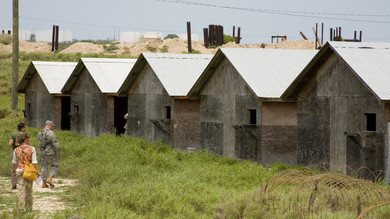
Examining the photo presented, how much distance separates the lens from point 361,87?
14969mm

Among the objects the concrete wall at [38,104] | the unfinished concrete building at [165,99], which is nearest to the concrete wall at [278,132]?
the unfinished concrete building at [165,99]

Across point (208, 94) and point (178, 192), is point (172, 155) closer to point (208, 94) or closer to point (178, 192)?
point (208, 94)

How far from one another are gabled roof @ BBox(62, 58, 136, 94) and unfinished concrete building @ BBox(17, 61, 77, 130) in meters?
1.30

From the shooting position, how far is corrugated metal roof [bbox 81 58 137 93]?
1057 inches

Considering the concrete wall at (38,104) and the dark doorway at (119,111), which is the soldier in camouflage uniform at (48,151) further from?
the concrete wall at (38,104)

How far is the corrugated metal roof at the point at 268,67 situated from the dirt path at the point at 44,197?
5.88m

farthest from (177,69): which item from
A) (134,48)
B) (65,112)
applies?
(134,48)

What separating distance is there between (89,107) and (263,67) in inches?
412

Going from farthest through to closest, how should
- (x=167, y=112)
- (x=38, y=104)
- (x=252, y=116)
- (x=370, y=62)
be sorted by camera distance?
(x=38, y=104)
(x=167, y=112)
(x=252, y=116)
(x=370, y=62)

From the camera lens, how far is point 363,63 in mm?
15242

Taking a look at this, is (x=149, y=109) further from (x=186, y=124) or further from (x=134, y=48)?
(x=134, y=48)

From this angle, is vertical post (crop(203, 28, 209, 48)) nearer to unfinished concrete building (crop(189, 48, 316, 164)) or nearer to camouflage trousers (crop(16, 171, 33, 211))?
unfinished concrete building (crop(189, 48, 316, 164))

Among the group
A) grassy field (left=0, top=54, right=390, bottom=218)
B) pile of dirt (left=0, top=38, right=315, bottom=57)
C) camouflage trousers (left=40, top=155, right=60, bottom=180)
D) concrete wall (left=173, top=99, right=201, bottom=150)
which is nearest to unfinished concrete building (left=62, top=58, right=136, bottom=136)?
grassy field (left=0, top=54, right=390, bottom=218)

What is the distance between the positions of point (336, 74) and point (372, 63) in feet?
3.02
